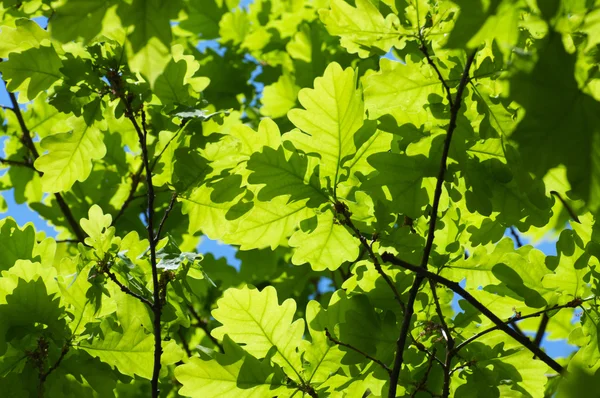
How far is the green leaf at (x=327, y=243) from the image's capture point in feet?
5.65

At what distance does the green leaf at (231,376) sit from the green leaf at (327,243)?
0.98ft

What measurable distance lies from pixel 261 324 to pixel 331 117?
58cm

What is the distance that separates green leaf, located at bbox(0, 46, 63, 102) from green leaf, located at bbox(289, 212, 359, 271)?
0.80 meters

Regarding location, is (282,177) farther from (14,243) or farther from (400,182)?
→ (14,243)

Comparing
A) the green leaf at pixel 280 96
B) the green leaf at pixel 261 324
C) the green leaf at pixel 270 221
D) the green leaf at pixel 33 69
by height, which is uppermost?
the green leaf at pixel 280 96

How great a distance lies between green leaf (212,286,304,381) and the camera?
5.81ft

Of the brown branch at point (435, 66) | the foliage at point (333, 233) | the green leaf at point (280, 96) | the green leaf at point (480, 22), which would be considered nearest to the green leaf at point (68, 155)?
the foliage at point (333, 233)

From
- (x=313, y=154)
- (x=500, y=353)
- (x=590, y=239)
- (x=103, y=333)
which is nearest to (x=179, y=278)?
(x=103, y=333)

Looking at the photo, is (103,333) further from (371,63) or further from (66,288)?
(371,63)

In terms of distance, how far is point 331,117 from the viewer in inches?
65.8

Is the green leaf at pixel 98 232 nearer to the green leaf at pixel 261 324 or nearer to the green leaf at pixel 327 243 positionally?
the green leaf at pixel 261 324

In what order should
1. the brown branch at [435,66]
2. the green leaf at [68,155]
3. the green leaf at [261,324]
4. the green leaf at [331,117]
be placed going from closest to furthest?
the brown branch at [435,66] < the green leaf at [331,117] < the green leaf at [261,324] < the green leaf at [68,155]

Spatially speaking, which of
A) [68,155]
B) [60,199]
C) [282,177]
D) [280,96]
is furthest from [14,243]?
[280,96]

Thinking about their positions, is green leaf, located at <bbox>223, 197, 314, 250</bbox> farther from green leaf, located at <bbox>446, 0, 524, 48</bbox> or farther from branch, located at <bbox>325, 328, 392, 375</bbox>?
green leaf, located at <bbox>446, 0, 524, 48</bbox>
